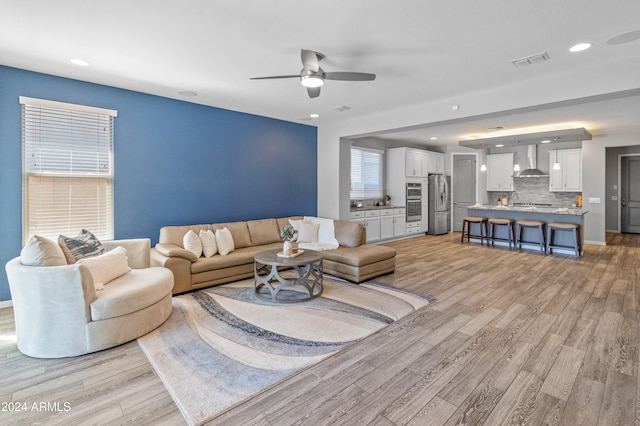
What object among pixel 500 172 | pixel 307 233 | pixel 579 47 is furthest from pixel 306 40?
pixel 500 172

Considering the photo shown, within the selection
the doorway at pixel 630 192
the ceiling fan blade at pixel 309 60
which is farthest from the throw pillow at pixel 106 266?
the doorway at pixel 630 192

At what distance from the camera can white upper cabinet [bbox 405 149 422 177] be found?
8.45 m

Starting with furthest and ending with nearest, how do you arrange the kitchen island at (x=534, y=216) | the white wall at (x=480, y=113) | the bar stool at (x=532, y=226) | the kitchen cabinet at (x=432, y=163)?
the kitchen cabinet at (x=432, y=163) → the bar stool at (x=532, y=226) → the kitchen island at (x=534, y=216) → the white wall at (x=480, y=113)

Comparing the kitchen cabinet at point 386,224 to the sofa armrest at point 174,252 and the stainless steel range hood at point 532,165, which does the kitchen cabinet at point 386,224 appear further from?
the sofa armrest at point 174,252

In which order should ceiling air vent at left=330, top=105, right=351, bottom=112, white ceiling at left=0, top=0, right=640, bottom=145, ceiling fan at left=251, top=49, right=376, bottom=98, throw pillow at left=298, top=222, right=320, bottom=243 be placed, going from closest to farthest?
white ceiling at left=0, top=0, right=640, bottom=145, ceiling fan at left=251, top=49, right=376, bottom=98, ceiling air vent at left=330, top=105, right=351, bottom=112, throw pillow at left=298, top=222, right=320, bottom=243

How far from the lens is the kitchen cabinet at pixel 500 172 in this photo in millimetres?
9086

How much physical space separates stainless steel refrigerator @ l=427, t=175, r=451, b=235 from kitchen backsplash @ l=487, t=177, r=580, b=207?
1701 mm

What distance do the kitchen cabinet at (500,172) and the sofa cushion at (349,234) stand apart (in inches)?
242

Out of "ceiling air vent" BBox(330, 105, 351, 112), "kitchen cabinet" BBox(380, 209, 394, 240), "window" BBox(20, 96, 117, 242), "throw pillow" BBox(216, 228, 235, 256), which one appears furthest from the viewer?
"kitchen cabinet" BBox(380, 209, 394, 240)

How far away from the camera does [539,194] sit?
355 inches

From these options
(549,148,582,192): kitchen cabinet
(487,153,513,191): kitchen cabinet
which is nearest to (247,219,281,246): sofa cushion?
(487,153,513,191): kitchen cabinet

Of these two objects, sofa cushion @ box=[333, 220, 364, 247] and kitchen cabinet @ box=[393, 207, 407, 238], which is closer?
sofa cushion @ box=[333, 220, 364, 247]

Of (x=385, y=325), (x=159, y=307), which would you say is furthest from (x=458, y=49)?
(x=159, y=307)

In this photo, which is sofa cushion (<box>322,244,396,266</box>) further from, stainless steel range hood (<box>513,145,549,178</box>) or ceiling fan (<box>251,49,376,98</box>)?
stainless steel range hood (<box>513,145,549,178</box>)
